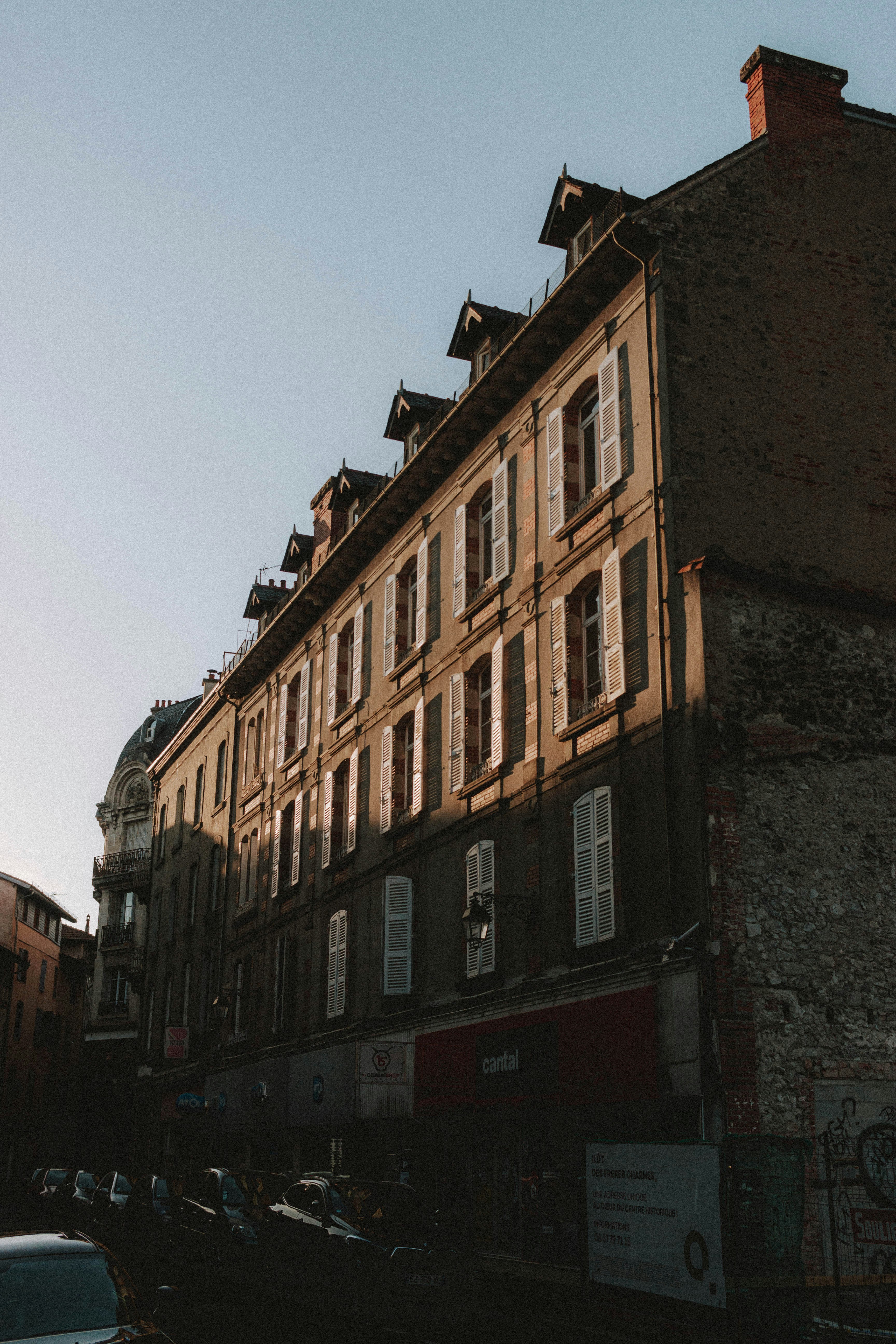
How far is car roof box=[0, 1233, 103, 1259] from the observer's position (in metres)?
8.28

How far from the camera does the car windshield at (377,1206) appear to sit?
15680mm

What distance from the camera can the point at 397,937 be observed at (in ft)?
79.4

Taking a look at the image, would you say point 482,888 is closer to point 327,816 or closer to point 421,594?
point 421,594

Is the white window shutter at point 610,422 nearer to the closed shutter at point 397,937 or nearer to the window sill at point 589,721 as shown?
the window sill at point 589,721

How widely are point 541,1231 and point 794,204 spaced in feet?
53.5

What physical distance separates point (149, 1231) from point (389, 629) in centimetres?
1250

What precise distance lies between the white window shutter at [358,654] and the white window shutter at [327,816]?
212cm

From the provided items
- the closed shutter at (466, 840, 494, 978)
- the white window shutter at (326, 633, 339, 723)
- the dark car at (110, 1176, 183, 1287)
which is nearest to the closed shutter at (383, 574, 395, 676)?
the white window shutter at (326, 633, 339, 723)

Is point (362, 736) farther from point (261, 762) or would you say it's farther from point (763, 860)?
point (763, 860)

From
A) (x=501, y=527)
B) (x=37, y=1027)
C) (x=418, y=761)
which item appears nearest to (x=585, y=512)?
(x=501, y=527)

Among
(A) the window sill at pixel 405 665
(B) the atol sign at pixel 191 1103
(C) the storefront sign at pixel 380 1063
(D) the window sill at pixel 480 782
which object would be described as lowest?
(B) the atol sign at pixel 191 1103

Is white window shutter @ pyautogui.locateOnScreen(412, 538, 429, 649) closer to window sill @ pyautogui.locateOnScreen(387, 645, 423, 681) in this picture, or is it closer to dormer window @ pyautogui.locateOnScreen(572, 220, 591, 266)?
window sill @ pyautogui.locateOnScreen(387, 645, 423, 681)

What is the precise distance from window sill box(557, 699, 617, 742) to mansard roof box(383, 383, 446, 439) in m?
10.5

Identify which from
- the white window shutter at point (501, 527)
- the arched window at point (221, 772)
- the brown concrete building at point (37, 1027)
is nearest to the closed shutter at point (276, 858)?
the arched window at point (221, 772)
